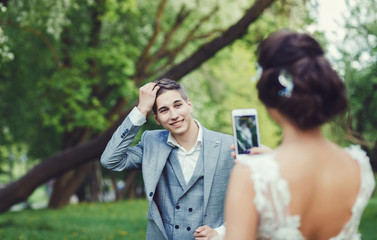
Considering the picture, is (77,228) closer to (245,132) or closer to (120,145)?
(120,145)

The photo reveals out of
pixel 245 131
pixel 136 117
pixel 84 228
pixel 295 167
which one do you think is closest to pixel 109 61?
pixel 84 228

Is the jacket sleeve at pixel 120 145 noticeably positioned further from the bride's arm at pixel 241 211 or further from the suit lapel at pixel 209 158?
the bride's arm at pixel 241 211

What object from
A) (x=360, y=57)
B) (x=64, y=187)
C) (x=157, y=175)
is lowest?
(x=64, y=187)

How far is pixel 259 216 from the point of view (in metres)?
1.63

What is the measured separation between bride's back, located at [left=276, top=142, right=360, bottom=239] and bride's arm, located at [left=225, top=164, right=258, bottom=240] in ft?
0.49

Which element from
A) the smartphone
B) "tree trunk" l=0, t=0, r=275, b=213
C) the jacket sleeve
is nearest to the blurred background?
"tree trunk" l=0, t=0, r=275, b=213

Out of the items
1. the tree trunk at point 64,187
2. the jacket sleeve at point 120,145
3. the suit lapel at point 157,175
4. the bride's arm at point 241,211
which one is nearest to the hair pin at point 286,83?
the bride's arm at point 241,211

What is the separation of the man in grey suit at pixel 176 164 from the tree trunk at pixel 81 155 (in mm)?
5226

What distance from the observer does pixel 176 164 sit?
309 cm

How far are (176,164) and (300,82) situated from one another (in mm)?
1616

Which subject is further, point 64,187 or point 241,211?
point 64,187

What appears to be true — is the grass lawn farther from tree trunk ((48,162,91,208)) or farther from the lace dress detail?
the lace dress detail

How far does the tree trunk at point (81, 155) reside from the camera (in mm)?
8422

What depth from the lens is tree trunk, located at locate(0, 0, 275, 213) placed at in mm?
8422
